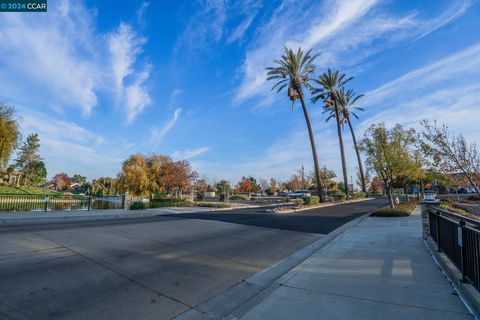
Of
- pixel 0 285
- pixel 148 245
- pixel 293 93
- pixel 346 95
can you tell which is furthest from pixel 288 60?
pixel 0 285

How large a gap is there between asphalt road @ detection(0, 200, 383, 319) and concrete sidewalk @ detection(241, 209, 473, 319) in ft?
3.74

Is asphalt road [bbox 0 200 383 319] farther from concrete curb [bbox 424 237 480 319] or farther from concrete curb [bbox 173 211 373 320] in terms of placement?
concrete curb [bbox 424 237 480 319]

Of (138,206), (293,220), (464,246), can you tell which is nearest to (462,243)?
(464,246)

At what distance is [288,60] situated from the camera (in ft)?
97.5

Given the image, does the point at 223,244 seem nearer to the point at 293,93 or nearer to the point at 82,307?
the point at 82,307

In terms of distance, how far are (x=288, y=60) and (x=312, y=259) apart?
1081 inches

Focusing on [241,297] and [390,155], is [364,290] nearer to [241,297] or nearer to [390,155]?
[241,297]

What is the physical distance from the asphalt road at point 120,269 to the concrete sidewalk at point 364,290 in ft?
3.74

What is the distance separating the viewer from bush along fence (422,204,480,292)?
3.90 m

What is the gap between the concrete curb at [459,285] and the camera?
3.52 metres

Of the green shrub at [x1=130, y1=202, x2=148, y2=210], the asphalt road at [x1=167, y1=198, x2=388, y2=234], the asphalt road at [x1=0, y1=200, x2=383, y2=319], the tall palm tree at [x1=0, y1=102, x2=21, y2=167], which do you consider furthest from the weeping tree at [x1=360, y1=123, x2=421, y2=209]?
the tall palm tree at [x1=0, y1=102, x2=21, y2=167]

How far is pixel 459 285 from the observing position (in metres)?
4.22

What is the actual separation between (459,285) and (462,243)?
2.28ft

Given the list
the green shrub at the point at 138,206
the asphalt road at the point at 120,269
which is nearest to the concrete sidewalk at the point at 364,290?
the asphalt road at the point at 120,269
